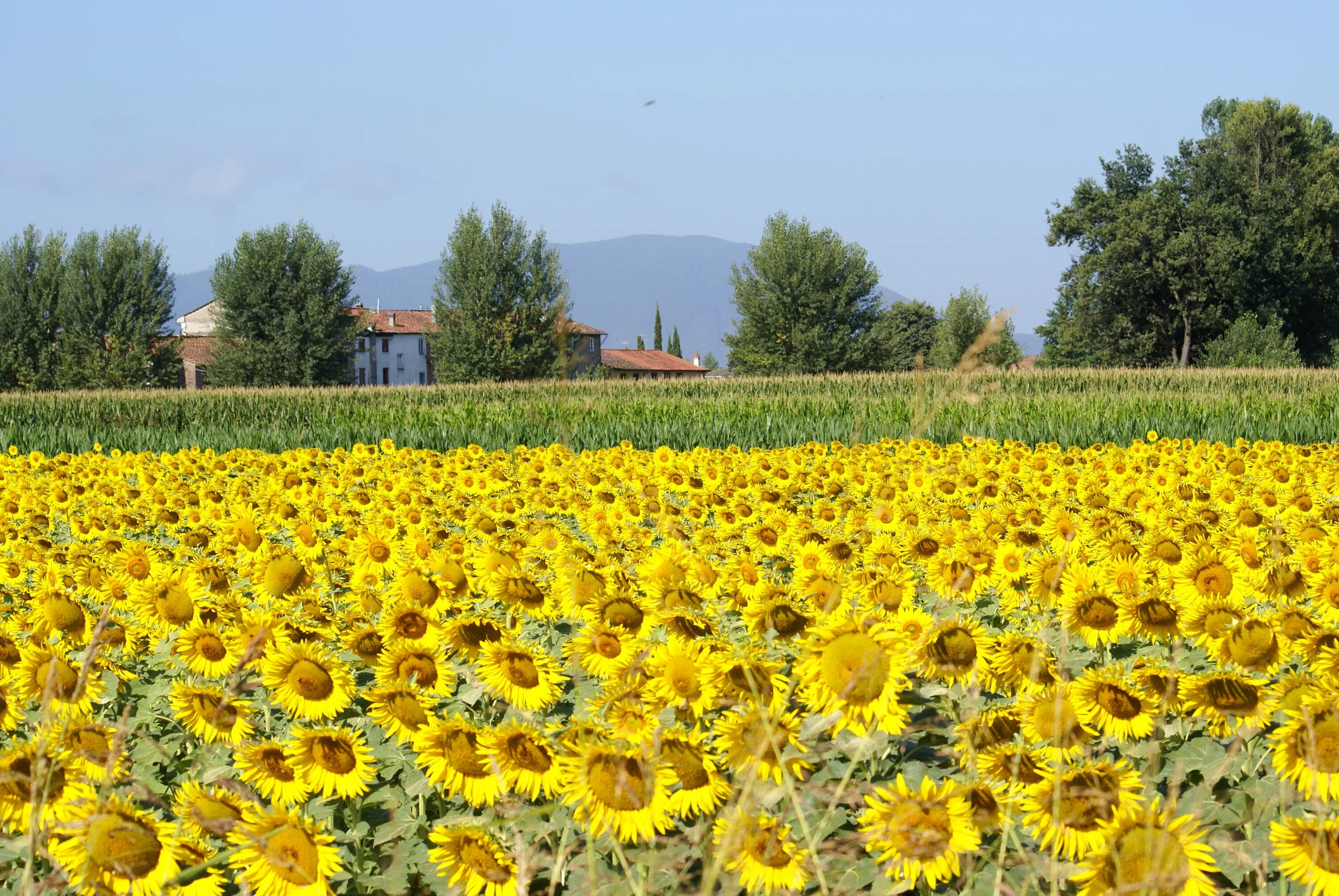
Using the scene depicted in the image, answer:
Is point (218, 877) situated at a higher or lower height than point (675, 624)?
lower

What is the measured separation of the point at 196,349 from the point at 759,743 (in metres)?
81.0

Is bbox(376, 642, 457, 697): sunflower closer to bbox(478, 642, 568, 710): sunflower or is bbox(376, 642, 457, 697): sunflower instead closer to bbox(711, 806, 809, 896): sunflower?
bbox(478, 642, 568, 710): sunflower

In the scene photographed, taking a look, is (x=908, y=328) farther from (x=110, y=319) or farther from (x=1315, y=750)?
(x=1315, y=750)

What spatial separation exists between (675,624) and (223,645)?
118cm

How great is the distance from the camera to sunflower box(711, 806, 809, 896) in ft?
6.03

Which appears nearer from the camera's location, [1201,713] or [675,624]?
[1201,713]

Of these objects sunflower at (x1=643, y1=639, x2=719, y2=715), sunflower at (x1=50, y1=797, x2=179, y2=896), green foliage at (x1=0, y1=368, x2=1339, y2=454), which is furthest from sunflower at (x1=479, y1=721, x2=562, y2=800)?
green foliage at (x1=0, y1=368, x2=1339, y2=454)

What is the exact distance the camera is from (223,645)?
2789 millimetres

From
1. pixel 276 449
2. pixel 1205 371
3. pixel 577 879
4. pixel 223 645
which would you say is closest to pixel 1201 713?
pixel 577 879

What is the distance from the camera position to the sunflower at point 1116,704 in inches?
86.4

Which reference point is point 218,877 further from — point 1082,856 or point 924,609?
point 924,609

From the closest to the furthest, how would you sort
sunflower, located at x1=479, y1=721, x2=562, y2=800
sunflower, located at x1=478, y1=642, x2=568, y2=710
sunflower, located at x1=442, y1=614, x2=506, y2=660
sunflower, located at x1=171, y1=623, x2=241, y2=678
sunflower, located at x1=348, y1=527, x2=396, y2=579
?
sunflower, located at x1=479, y1=721, x2=562, y2=800
sunflower, located at x1=478, y1=642, x2=568, y2=710
sunflower, located at x1=442, y1=614, x2=506, y2=660
sunflower, located at x1=171, y1=623, x2=241, y2=678
sunflower, located at x1=348, y1=527, x2=396, y2=579

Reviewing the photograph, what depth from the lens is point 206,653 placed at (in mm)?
2805

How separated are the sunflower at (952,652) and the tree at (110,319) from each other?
58.2 metres
